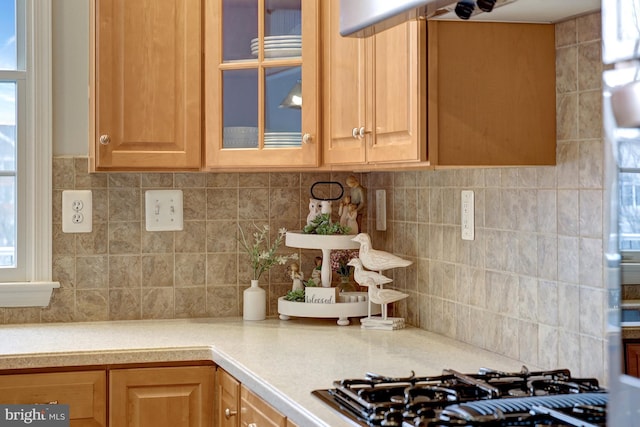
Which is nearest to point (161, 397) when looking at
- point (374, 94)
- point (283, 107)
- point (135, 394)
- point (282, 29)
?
point (135, 394)

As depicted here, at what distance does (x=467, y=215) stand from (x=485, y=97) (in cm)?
54

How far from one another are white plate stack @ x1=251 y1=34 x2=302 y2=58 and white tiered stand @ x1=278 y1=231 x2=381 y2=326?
61 centimetres

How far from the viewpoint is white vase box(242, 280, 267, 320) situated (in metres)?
3.07

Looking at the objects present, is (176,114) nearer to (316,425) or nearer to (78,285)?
(78,285)

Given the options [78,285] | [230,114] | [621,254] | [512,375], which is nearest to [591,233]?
[512,375]

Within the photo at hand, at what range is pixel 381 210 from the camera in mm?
3170

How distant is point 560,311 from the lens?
213 cm

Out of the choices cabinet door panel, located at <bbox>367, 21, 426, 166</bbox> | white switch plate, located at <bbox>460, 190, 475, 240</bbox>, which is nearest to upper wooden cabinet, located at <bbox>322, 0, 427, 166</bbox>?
cabinet door panel, located at <bbox>367, 21, 426, 166</bbox>

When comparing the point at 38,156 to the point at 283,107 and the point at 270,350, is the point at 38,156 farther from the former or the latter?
the point at 270,350

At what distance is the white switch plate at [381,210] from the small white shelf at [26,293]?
3.71 feet

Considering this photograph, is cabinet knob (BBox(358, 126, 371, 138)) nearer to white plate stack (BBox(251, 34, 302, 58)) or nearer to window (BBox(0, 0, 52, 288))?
white plate stack (BBox(251, 34, 302, 58))

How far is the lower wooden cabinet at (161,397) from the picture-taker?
8.41 feet

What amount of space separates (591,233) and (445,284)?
76cm

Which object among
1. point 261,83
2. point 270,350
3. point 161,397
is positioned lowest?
point 161,397
